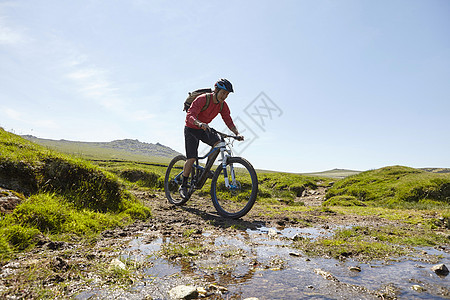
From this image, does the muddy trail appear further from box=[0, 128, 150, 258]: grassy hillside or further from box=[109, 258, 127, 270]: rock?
box=[0, 128, 150, 258]: grassy hillside

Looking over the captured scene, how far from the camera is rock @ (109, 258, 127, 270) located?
306 cm

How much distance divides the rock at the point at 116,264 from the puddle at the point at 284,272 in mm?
321

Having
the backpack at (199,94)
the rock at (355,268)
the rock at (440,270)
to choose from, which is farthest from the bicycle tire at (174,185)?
the rock at (440,270)

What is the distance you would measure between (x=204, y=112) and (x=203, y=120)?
28cm

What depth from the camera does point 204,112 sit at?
26.3 feet

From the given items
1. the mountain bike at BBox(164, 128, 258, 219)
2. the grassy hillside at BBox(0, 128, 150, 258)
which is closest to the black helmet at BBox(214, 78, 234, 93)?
the mountain bike at BBox(164, 128, 258, 219)

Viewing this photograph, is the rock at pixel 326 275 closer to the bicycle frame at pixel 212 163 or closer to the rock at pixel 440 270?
the rock at pixel 440 270

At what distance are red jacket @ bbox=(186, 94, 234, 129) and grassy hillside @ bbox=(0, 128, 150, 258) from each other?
9.50ft

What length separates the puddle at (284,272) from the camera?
8.57ft

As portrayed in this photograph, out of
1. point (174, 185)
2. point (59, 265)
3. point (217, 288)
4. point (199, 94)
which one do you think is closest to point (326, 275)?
point (217, 288)

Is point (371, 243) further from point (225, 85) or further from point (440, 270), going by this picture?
point (225, 85)

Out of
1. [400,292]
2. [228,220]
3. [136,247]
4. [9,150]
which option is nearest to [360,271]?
[400,292]

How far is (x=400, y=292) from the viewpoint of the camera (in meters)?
2.60

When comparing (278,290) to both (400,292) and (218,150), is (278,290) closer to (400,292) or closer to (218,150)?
(400,292)
